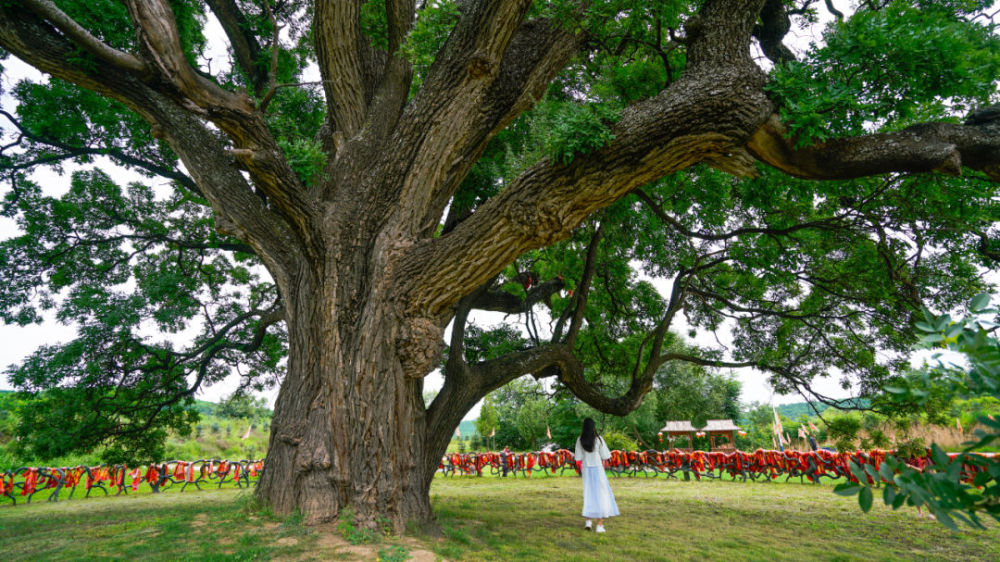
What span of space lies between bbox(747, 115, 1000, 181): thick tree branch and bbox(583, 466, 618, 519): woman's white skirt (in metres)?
4.36

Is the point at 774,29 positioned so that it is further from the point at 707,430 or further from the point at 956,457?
the point at 707,430

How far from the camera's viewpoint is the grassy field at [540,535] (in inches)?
137

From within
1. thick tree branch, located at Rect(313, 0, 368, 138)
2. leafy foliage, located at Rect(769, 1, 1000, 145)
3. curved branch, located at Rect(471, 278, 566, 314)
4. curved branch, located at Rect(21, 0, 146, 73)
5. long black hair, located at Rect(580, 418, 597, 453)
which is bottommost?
long black hair, located at Rect(580, 418, 597, 453)

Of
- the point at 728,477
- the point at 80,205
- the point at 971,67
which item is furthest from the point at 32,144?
the point at 728,477

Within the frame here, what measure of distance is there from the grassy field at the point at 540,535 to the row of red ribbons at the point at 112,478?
234 inches

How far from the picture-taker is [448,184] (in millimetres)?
5031

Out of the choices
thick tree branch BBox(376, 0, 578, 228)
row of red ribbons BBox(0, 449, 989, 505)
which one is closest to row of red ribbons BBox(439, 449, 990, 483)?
row of red ribbons BBox(0, 449, 989, 505)

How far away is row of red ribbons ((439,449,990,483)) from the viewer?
11.1 meters

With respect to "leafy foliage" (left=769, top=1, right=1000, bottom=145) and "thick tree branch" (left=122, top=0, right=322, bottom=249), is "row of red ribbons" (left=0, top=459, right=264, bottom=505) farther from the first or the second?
"leafy foliage" (left=769, top=1, right=1000, bottom=145)

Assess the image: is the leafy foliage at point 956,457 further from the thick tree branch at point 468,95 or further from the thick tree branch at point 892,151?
the thick tree branch at point 468,95

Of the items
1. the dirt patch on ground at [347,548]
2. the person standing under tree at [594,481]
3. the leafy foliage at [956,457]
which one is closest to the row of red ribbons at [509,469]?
the person standing under tree at [594,481]

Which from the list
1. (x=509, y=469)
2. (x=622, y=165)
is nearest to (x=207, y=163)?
(x=622, y=165)

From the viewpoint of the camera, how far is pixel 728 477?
14.4m

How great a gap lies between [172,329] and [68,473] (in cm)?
749
